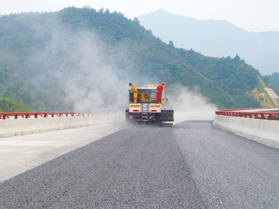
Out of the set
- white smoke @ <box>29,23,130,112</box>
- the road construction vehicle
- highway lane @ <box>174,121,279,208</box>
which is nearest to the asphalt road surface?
highway lane @ <box>174,121,279,208</box>

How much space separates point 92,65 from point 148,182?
11082 cm

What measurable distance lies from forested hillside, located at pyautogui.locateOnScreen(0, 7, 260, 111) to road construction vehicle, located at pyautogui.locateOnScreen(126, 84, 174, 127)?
4769 cm

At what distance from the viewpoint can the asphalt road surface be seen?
4973mm

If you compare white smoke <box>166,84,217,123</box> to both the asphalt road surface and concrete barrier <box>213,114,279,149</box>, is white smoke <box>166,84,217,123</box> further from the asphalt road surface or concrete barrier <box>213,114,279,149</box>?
the asphalt road surface

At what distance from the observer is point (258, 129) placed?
14109 mm

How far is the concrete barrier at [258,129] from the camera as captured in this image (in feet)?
40.1

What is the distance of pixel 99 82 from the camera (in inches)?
3851

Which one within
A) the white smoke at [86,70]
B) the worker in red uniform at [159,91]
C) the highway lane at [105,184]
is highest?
the white smoke at [86,70]

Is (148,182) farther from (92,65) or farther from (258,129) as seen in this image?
(92,65)

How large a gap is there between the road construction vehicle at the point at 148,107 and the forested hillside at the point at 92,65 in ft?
156

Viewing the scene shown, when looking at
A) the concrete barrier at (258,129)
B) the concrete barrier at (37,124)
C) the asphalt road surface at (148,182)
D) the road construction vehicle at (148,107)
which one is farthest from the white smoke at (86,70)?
the asphalt road surface at (148,182)

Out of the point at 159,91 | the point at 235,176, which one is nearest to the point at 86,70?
the point at 159,91

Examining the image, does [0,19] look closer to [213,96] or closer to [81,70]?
[81,70]

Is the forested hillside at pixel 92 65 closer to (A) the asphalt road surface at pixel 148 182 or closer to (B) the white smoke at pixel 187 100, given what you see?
(B) the white smoke at pixel 187 100
